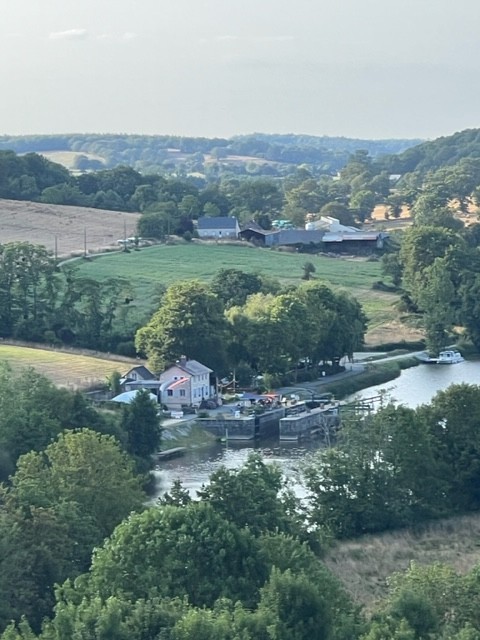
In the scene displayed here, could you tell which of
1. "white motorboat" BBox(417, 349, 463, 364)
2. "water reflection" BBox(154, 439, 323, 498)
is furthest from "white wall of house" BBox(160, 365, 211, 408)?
"white motorboat" BBox(417, 349, 463, 364)

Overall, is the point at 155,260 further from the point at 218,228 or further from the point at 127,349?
the point at 127,349

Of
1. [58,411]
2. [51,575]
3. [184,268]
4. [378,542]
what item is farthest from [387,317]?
[51,575]

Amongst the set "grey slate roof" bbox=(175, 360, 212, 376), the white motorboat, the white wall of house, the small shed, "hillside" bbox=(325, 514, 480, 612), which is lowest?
the white motorboat

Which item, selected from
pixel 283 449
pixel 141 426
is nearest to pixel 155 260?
pixel 283 449

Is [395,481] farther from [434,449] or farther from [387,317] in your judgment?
[387,317]

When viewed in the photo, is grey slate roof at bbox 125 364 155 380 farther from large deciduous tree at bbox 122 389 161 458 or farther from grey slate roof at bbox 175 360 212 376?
large deciduous tree at bbox 122 389 161 458

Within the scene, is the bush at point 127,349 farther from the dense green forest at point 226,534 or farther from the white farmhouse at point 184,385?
the dense green forest at point 226,534

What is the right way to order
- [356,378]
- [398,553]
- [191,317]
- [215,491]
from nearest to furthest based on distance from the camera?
1. [215,491]
2. [398,553]
3. [191,317]
4. [356,378]

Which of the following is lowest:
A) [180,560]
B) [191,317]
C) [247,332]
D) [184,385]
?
[184,385]
